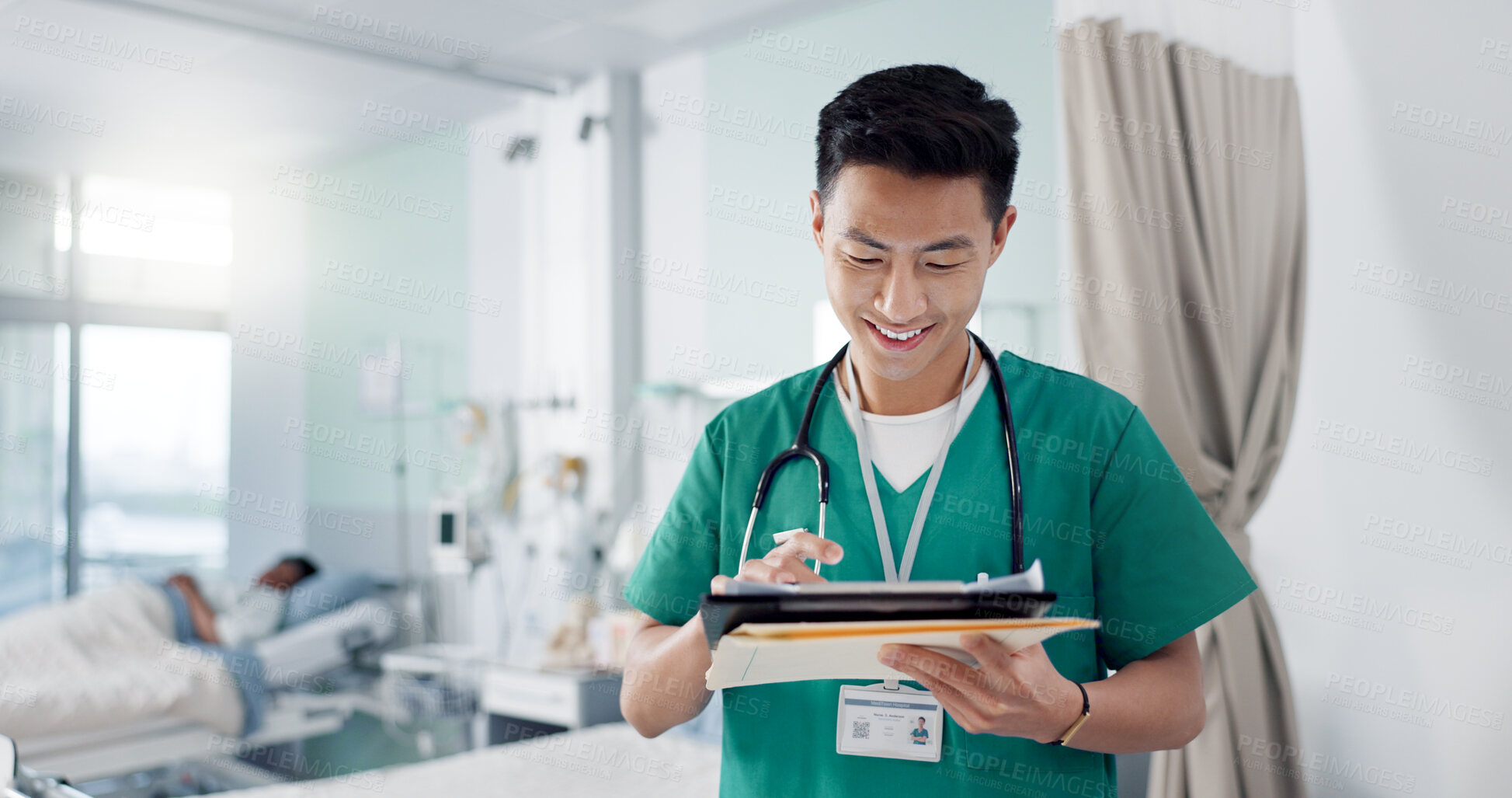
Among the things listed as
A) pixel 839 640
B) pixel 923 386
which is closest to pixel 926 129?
pixel 923 386

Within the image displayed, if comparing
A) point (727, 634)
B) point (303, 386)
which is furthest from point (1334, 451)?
point (303, 386)

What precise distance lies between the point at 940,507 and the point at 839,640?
40cm

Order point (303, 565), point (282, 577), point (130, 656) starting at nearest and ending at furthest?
point (130, 656) < point (282, 577) < point (303, 565)

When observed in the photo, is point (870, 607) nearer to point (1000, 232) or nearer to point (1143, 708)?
point (1143, 708)

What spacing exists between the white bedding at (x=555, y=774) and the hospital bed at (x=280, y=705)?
5.51 ft

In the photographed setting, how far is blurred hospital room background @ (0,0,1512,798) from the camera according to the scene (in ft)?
6.87

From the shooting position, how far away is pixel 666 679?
1.15 meters

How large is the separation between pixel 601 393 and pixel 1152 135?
311cm

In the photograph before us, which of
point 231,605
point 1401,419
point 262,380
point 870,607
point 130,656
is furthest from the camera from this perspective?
point 262,380

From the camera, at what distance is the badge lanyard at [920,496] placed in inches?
47.9

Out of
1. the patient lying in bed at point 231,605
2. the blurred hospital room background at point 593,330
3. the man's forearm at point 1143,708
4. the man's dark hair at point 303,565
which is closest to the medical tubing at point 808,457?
the man's forearm at point 1143,708

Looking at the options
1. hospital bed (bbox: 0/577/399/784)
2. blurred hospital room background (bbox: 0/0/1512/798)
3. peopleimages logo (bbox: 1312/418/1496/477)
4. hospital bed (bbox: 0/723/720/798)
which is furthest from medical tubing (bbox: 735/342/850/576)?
hospital bed (bbox: 0/577/399/784)

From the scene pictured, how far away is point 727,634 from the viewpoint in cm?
85

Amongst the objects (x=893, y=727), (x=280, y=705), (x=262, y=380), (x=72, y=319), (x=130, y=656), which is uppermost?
(x=72, y=319)
